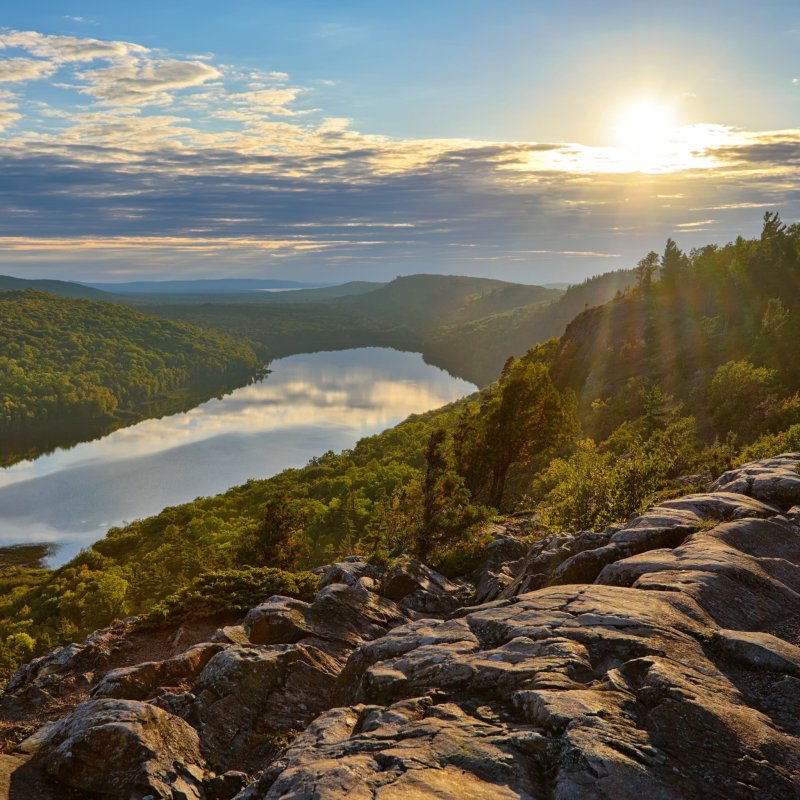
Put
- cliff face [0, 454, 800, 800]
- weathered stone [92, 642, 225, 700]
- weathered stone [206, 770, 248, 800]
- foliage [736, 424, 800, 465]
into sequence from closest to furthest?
cliff face [0, 454, 800, 800] < weathered stone [206, 770, 248, 800] < weathered stone [92, 642, 225, 700] < foliage [736, 424, 800, 465]

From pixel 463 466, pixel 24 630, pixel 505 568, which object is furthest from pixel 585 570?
pixel 24 630

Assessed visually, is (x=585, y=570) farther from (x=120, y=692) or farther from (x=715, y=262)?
(x=715, y=262)

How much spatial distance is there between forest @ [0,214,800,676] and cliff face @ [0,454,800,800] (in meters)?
6.94

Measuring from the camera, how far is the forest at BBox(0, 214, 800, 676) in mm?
34219

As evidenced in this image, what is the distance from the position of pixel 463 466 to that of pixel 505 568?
73.1 ft

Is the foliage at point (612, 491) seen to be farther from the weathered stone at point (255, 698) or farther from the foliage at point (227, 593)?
the weathered stone at point (255, 698)

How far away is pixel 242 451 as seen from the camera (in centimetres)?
16175

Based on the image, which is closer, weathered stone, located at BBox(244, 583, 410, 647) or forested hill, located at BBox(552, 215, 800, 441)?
weathered stone, located at BBox(244, 583, 410, 647)

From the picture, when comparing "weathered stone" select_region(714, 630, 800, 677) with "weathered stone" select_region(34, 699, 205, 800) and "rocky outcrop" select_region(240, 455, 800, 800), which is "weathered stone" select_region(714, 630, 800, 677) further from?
"weathered stone" select_region(34, 699, 205, 800)

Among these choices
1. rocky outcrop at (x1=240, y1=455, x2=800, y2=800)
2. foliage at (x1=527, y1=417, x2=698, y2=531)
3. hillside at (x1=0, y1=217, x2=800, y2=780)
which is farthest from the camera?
foliage at (x1=527, y1=417, x2=698, y2=531)

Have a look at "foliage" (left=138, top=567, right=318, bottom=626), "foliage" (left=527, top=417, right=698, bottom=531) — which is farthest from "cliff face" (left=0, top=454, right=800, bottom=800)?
"foliage" (left=527, top=417, right=698, bottom=531)

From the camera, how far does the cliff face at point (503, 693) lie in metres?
10.4

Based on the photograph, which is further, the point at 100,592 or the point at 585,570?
the point at 100,592

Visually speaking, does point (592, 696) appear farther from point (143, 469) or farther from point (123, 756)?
point (143, 469)
